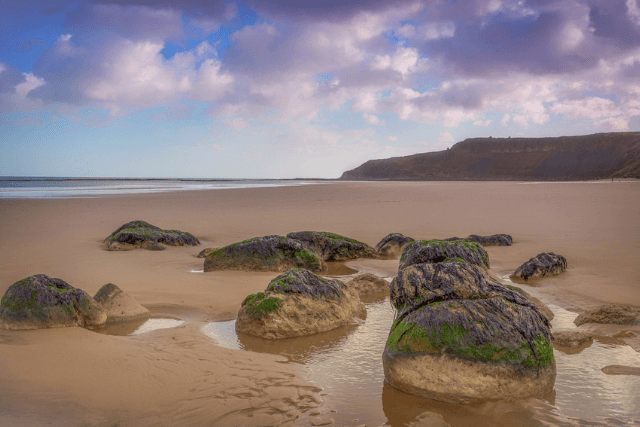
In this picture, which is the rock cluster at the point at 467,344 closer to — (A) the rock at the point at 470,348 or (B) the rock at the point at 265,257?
(A) the rock at the point at 470,348

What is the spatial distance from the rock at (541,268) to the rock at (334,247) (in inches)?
124

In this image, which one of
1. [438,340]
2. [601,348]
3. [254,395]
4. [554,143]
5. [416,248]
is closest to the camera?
[254,395]

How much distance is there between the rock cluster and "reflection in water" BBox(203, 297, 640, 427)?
4.5 inches

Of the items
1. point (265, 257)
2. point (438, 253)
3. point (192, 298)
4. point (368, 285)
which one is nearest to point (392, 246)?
point (265, 257)

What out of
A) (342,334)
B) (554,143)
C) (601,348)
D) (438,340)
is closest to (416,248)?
(342,334)

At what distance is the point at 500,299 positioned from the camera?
415cm

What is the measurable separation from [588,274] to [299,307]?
555cm

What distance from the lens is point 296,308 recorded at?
5.27 metres

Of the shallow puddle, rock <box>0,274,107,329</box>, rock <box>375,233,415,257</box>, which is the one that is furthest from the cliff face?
rock <box>0,274,107,329</box>

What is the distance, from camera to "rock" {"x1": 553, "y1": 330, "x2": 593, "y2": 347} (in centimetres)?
474

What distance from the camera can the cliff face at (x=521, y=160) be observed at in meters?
106

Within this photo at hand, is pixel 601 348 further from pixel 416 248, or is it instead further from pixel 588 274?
pixel 588 274

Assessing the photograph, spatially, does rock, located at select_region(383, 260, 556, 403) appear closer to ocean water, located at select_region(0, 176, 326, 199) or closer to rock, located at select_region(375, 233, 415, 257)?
rock, located at select_region(375, 233, 415, 257)

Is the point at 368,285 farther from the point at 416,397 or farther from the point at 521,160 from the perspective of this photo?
the point at 521,160
